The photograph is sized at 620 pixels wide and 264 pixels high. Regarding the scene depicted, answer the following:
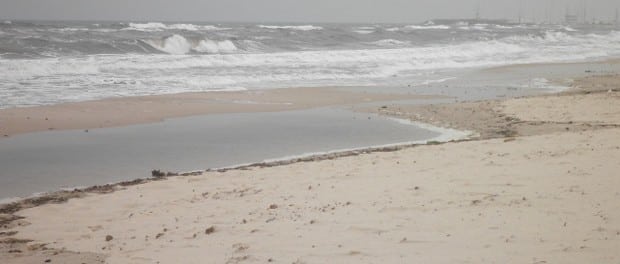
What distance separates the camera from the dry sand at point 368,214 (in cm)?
416

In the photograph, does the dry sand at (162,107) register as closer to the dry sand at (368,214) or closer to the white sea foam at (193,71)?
the white sea foam at (193,71)

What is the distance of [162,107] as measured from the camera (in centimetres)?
1376

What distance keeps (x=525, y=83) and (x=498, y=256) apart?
17.4 metres

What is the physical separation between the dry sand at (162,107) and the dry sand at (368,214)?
5208 millimetres

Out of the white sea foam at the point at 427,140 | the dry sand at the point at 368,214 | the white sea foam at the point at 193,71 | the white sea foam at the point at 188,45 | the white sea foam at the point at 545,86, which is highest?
the white sea foam at the point at 188,45

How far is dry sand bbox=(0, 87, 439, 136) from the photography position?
11.4 m

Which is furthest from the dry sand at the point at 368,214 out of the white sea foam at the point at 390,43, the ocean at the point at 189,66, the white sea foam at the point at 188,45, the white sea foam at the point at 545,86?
the white sea foam at the point at 390,43

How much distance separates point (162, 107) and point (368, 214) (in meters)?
9.62

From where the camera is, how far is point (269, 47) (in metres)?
36.4

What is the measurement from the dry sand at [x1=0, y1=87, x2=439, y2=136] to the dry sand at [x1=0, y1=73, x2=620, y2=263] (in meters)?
5.21

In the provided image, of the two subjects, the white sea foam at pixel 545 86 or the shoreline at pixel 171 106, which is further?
the white sea foam at pixel 545 86

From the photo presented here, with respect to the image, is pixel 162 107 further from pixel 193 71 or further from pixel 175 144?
pixel 193 71

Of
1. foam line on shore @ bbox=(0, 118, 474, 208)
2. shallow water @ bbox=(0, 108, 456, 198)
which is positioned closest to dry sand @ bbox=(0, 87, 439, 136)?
shallow water @ bbox=(0, 108, 456, 198)

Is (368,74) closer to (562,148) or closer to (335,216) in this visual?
(562,148)
